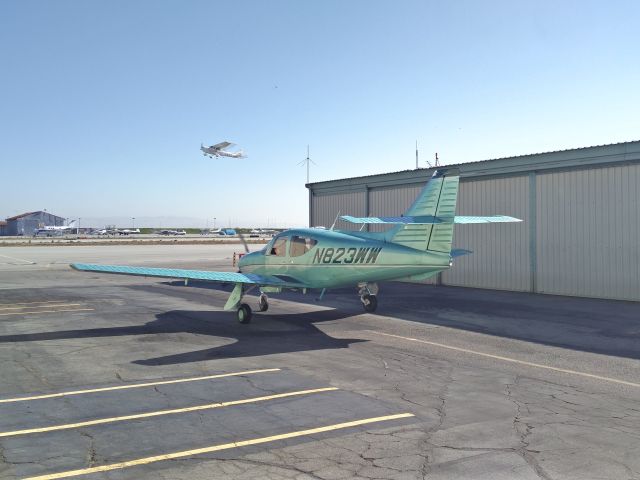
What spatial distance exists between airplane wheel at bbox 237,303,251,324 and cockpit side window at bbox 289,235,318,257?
7.16 ft

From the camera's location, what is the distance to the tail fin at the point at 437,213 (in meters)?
14.7

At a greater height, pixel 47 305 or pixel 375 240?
pixel 375 240

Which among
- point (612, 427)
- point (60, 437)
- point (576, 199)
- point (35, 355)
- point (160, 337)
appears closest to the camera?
point (60, 437)

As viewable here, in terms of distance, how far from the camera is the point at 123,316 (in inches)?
685

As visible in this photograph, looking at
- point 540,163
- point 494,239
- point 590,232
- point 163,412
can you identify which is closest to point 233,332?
point 163,412

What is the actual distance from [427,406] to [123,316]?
12.5 metres

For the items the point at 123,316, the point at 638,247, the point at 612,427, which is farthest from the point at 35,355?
the point at 638,247

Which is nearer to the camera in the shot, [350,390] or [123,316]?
[350,390]

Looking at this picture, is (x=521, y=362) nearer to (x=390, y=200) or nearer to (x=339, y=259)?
(x=339, y=259)

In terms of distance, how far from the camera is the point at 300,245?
1630cm

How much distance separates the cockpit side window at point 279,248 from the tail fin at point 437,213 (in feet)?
12.7

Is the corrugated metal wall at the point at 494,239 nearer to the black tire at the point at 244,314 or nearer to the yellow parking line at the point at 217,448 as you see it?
the black tire at the point at 244,314

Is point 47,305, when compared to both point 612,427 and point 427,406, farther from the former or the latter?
point 612,427

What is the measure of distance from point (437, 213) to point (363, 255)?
7.86ft
